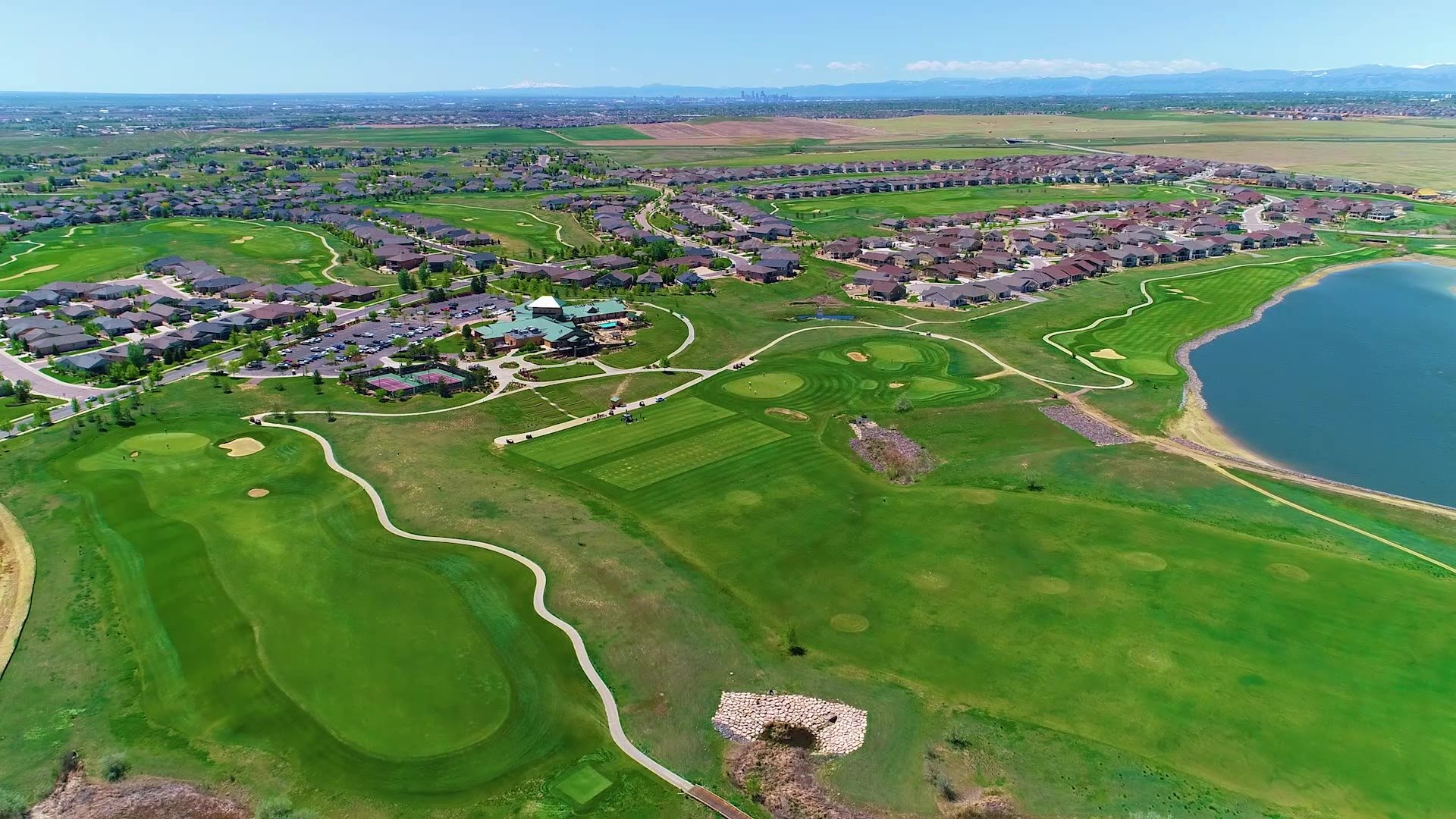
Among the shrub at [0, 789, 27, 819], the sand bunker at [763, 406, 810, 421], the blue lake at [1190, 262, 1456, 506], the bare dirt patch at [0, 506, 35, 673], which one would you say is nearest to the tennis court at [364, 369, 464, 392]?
the bare dirt patch at [0, 506, 35, 673]

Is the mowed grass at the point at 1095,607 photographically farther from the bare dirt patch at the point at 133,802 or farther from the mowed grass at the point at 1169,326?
the bare dirt patch at the point at 133,802

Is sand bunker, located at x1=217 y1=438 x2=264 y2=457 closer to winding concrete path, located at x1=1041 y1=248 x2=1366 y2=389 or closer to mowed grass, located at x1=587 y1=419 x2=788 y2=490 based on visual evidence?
mowed grass, located at x1=587 y1=419 x2=788 y2=490

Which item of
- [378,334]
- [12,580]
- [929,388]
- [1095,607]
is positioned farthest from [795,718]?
[378,334]

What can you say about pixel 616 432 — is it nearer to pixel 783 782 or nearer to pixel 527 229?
pixel 783 782

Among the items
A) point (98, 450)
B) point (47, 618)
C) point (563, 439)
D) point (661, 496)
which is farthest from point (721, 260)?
point (47, 618)

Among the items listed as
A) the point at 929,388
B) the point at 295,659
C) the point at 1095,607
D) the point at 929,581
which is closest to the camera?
the point at 295,659

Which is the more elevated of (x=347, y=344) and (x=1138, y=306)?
(x=1138, y=306)

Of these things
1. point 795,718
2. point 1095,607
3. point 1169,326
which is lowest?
point 795,718
